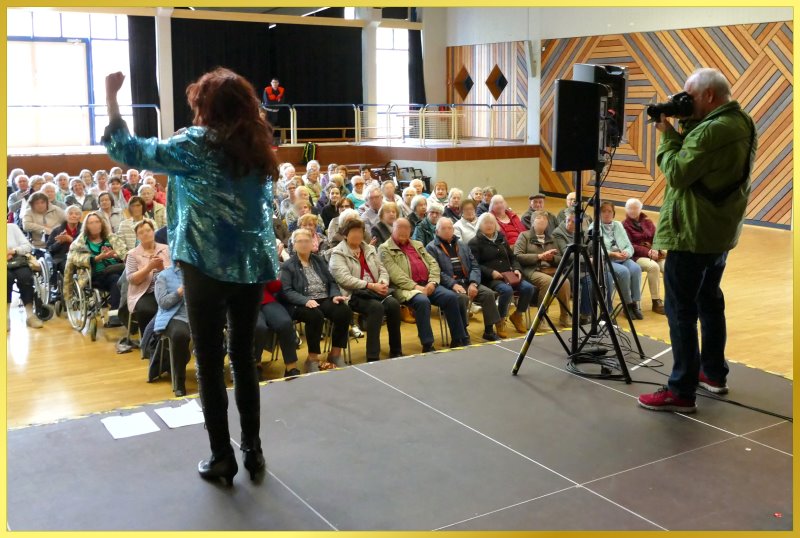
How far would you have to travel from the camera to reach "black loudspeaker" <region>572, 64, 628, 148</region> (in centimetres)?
385

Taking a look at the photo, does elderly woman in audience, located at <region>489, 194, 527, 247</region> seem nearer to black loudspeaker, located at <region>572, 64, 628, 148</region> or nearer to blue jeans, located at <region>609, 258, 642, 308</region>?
blue jeans, located at <region>609, 258, 642, 308</region>

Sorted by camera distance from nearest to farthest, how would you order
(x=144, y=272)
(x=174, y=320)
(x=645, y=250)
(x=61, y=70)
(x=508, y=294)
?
(x=174, y=320) < (x=144, y=272) < (x=508, y=294) < (x=645, y=250) < (x=61, y=70)

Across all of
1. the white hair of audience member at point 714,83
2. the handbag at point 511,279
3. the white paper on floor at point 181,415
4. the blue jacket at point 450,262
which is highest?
the white hair of audience member at point 714,83

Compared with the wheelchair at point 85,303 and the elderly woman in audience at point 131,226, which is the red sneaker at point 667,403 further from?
the elderly woman in audience at point 131,226

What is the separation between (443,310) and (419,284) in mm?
251

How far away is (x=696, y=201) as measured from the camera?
3.13 m

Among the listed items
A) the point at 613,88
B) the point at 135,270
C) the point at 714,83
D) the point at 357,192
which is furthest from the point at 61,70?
the point at 714,83

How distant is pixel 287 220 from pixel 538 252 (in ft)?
7.37

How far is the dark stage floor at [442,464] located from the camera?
8.13ft

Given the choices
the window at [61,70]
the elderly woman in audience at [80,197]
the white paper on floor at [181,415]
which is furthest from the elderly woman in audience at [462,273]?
the window at [61,70]

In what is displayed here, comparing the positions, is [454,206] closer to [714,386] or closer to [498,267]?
[498,267]

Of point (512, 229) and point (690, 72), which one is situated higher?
point (690, 72)

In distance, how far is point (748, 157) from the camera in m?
3.12

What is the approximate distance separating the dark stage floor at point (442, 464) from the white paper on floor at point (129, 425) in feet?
0.12
